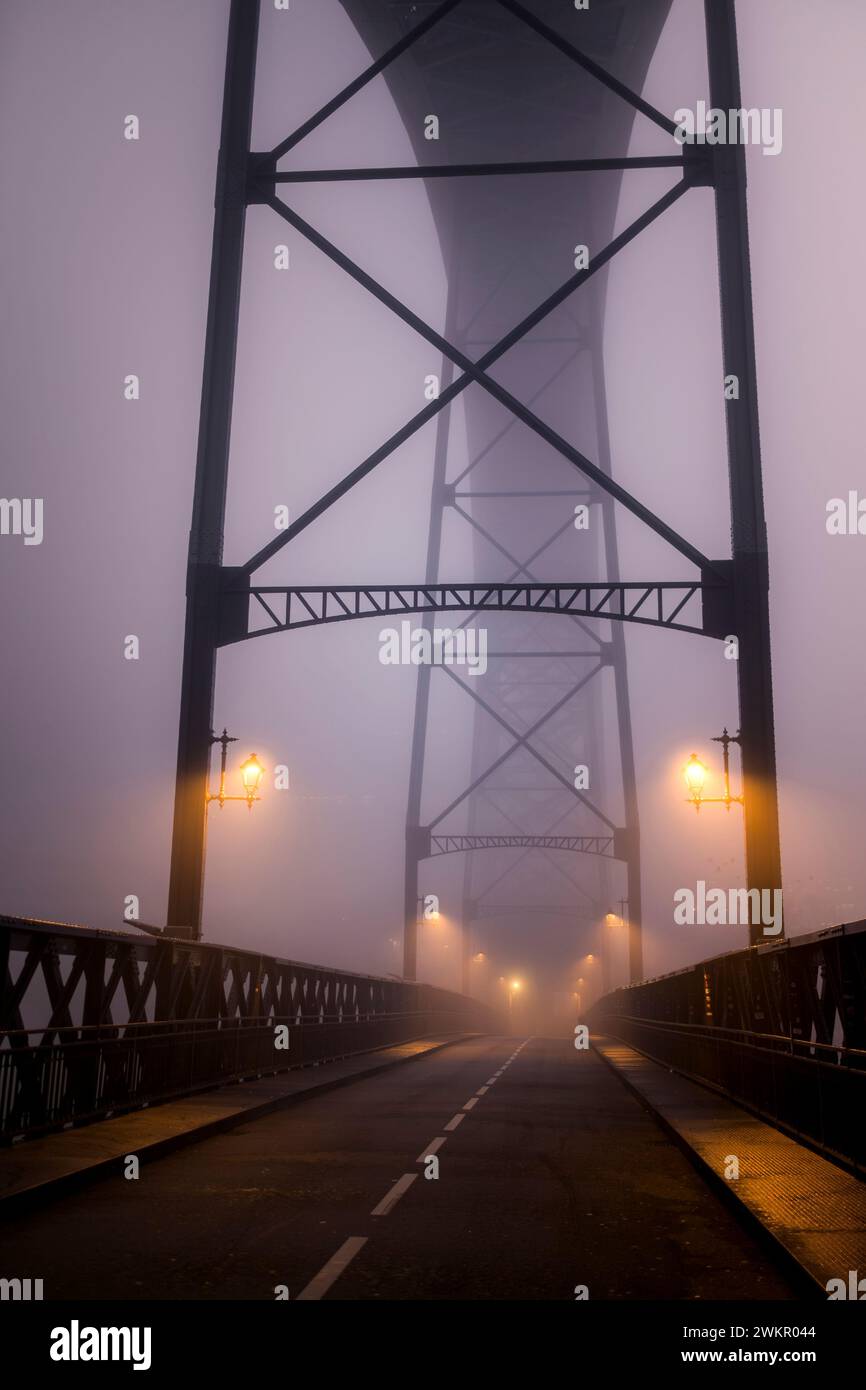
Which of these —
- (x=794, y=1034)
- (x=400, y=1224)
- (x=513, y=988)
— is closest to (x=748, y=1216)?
(x=400, y=1224)

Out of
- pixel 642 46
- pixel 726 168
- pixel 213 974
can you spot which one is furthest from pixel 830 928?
pixel 642 46

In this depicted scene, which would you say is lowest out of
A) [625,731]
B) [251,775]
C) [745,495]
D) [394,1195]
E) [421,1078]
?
[421,1078]

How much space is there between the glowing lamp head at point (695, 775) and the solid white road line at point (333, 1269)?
793 inches

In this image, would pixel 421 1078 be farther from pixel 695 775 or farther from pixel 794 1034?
pixel 794 1034

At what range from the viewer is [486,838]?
203 feet

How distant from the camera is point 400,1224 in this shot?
320 inches

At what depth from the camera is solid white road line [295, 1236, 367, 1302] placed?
20.4ft

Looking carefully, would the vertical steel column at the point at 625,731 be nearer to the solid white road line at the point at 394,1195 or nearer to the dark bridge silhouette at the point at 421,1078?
the dark bridge silhouette at the point at 421,1078

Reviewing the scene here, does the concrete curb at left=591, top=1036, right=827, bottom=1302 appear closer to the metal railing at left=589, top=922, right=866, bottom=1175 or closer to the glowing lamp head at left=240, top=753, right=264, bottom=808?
the metal railing at left=589, top=922, right=866, bottom=1175

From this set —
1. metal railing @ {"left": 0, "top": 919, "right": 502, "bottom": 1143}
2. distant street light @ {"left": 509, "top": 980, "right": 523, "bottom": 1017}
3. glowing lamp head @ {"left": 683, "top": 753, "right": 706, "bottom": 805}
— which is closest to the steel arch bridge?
metal railing @ {"left": 0, "top": 919, "right": 502, "bottom": 1143}

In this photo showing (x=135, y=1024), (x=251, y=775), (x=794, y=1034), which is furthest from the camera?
(x=251, y=775)

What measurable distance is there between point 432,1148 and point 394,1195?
3.02m

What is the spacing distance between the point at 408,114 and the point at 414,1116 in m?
38.3
